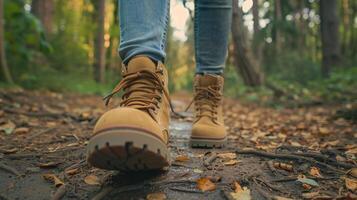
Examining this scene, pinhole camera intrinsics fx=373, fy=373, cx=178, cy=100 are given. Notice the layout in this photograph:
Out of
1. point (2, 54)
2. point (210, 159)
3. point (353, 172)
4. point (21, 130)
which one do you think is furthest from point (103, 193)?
point (2, 54)

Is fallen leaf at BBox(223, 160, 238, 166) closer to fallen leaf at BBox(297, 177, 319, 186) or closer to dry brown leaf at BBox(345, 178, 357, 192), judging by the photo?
fallen leaf at BBox(297, 177, 319, 186)

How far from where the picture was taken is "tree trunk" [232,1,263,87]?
780 cm

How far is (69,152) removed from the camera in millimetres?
1880

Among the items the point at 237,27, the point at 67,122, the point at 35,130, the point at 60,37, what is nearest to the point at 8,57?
the point at 60,37

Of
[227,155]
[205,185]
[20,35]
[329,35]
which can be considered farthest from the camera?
[329,35]

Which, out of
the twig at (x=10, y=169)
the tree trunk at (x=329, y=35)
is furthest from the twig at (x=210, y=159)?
the tree trunk at (x=329, y=35)

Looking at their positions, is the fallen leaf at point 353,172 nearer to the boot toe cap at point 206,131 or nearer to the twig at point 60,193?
the boot toe cap at point 206,131

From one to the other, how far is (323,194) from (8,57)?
560cm

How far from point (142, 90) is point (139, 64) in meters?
0.10

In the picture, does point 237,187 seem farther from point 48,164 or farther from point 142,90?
point 48,164

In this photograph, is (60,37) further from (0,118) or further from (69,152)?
(69,152)

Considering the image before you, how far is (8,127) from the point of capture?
8.71 feet

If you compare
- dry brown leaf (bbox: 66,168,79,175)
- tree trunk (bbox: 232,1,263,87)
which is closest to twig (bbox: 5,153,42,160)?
dry brown leaf (bbox: 66,168,79,175)

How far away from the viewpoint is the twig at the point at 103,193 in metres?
1.26
